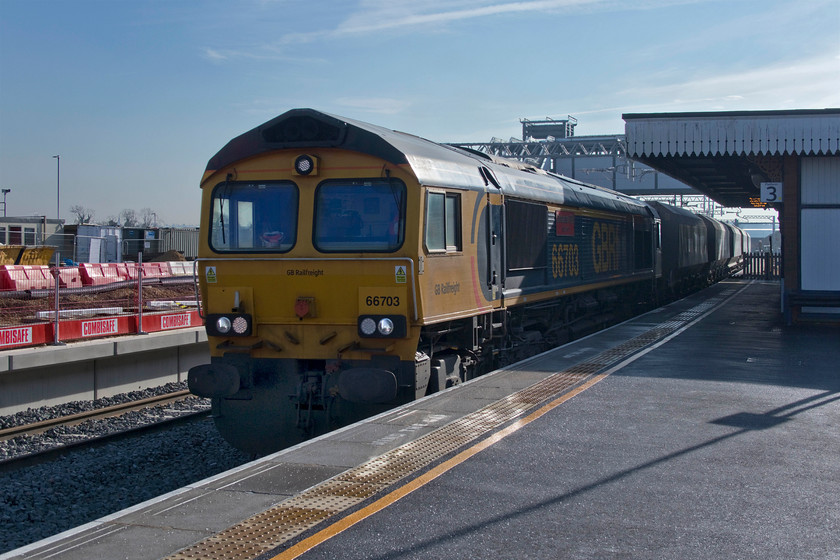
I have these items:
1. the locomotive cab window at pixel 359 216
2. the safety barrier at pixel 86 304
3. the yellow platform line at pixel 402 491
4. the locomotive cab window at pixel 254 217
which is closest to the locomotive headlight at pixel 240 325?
the locomotive cab window at pixel 254 217

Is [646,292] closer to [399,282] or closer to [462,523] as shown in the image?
[399,282]

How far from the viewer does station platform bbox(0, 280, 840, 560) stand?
4.62 m

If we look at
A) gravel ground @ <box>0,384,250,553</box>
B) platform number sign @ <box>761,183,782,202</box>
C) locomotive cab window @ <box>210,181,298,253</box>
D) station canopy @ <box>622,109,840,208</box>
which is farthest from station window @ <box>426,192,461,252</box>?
platform number sign @ <box>761,183,782,202</box>

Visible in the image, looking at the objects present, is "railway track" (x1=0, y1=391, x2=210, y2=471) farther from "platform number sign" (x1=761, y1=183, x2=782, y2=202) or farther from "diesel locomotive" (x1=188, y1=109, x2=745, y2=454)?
"platform number sign" (x1=761, y1=183, x2=782, y2=202)

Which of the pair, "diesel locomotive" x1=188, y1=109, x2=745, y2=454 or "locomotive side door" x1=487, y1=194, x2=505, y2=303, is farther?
"locomotive side door" x1=487, y1=194, x2=505, y2=303

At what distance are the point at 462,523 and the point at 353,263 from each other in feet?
12.3

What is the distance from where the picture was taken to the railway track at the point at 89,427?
9.15 meters

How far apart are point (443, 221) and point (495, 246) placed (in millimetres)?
1622

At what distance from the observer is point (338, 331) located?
27.4 ft

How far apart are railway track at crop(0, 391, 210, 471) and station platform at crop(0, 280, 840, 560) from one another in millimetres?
3884

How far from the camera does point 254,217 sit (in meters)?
8.69

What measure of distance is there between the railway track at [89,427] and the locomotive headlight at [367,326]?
3.79 m

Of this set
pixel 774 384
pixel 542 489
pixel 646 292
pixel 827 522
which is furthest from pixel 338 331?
pixel 646 292

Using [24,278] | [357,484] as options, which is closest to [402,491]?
[357,484]
